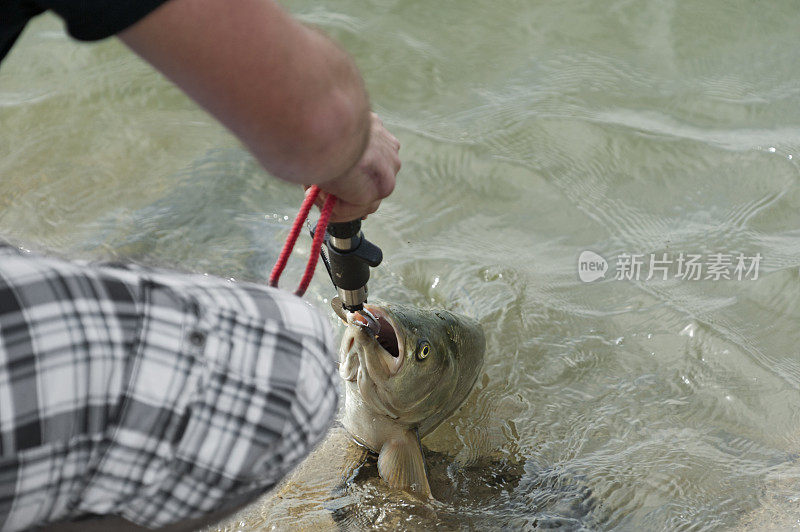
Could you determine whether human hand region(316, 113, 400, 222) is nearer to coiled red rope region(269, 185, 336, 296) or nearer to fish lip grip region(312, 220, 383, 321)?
coiled red rope region(269, 185, 336, 296)

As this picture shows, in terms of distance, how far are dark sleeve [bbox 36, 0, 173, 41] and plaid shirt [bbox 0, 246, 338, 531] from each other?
15.3 inches

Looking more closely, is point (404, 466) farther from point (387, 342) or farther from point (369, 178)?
point (369, 178)

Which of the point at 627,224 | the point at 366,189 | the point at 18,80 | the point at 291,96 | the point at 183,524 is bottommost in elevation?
the point at 18,80

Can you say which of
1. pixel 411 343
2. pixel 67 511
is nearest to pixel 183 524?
pixel 67 511

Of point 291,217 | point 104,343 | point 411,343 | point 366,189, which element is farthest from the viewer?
point 291,217

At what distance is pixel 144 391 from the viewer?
123 centimetres

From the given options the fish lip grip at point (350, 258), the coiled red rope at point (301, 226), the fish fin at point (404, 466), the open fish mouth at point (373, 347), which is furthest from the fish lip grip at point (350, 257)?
the fish fin at point (404, 466)

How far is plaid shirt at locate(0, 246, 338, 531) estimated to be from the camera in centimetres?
115

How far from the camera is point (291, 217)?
4203mm

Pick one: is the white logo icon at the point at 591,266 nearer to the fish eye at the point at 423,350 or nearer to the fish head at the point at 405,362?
the fish head at the point at 405,362

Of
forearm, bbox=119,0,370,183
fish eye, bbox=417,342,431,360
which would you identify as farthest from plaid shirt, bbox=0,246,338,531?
fish eye, bbox=417,342,431,360

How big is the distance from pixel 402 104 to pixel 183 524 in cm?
397

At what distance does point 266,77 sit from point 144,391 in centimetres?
52

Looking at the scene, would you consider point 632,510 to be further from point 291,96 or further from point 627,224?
point 291,96
